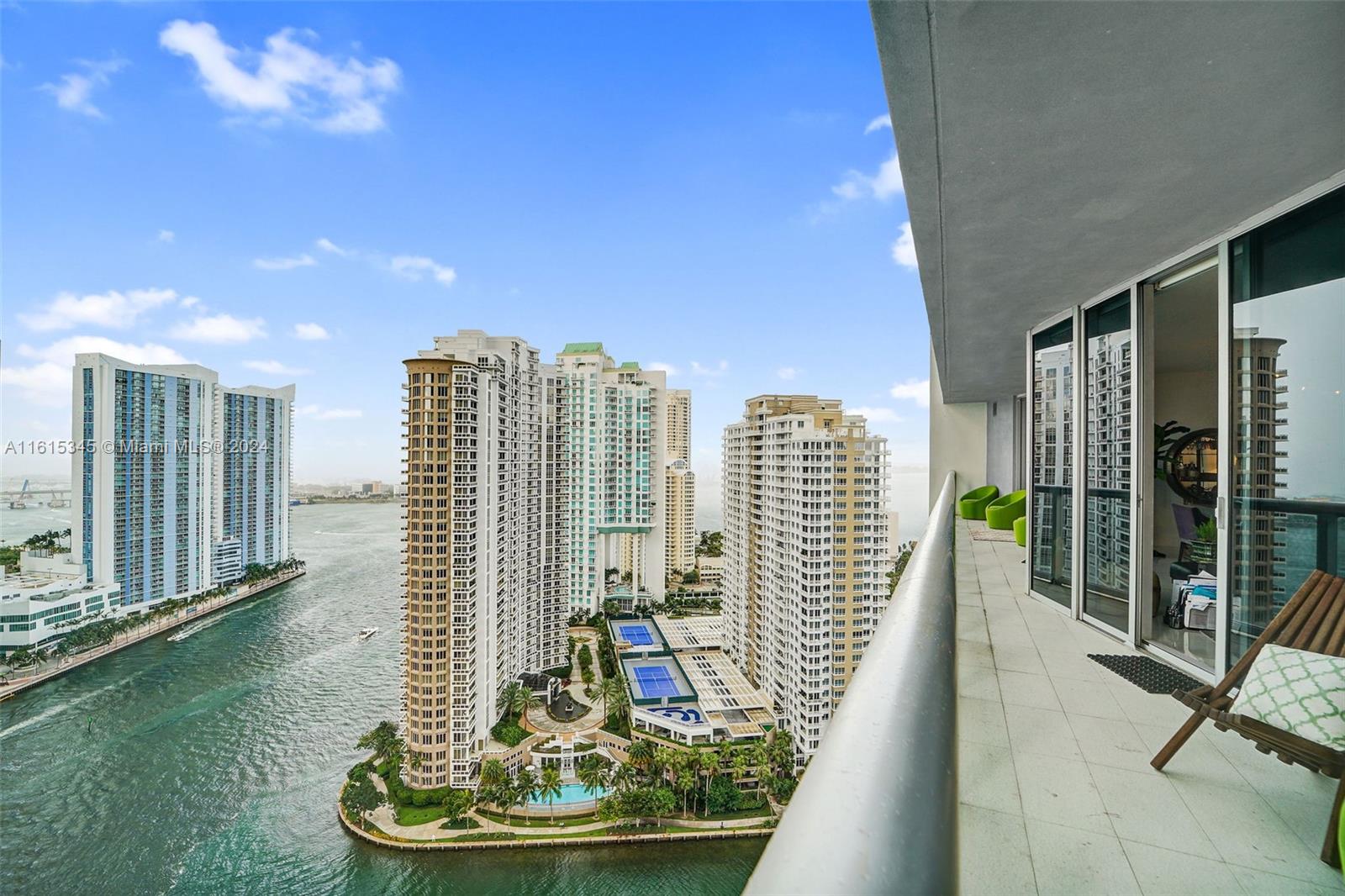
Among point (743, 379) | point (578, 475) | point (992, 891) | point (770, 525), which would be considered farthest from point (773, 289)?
point (992, 891)

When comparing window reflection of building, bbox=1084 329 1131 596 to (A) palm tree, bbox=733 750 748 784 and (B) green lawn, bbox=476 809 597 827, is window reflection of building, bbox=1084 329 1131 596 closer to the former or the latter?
(A) palm tree, bbox=733 750 748 784

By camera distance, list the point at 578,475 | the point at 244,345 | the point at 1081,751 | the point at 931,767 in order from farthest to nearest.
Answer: the point at 244,345 < the point at 578,475 < the point at 1081,751 < the point at 931,767

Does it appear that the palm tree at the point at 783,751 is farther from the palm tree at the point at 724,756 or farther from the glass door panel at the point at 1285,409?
the glass door panel at the point at 1285,409

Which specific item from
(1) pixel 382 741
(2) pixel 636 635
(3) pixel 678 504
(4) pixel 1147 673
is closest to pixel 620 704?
(2) pixel 636 635

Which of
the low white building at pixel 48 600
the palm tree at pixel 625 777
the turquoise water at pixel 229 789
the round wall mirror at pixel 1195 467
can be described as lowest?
the turquoise water at pixel 229 789

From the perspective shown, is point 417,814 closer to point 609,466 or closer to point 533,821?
point 533,821

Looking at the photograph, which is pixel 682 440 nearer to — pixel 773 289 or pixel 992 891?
pixel 773 289

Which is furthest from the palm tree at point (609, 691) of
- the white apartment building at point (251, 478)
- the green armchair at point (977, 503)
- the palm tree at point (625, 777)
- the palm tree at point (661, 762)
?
the white apartment building at point (251, 478)

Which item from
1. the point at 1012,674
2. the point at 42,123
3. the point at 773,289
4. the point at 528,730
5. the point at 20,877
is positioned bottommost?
the point at 20,877
